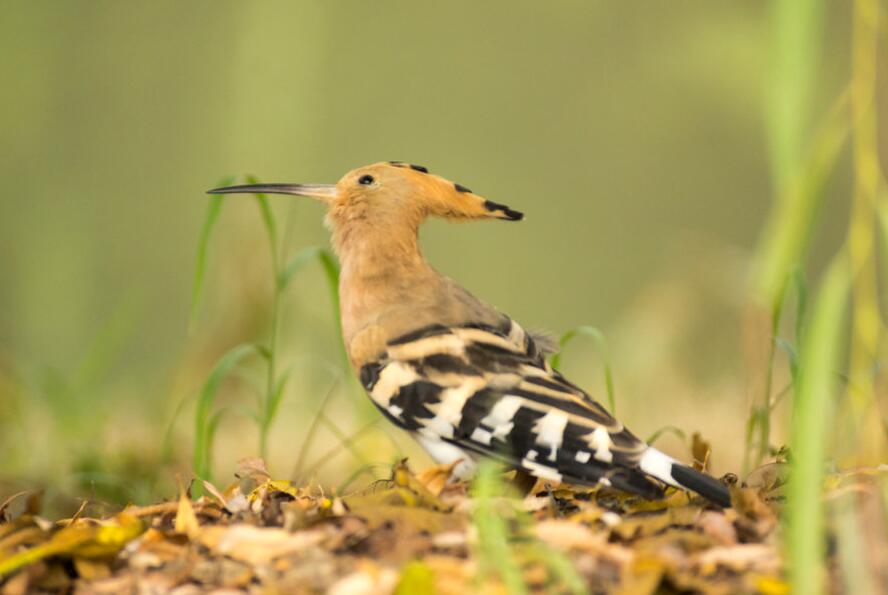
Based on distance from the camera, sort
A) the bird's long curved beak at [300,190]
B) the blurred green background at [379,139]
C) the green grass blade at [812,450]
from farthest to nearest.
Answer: the blurred green background at [379,139], the bird's long curved beak at [300,190], the green grass blade at [812,450]

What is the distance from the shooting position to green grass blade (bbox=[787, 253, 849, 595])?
95cm

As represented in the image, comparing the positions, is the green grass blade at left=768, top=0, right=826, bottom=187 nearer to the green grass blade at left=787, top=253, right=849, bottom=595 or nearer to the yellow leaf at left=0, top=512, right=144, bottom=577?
the green grass blade at left=787, top=253, right=849, bottom=595

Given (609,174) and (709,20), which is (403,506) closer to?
(709,20)

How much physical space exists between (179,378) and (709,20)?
14.5 feet

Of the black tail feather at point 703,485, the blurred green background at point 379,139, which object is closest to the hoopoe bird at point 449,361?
the black tail feather at point 703,485

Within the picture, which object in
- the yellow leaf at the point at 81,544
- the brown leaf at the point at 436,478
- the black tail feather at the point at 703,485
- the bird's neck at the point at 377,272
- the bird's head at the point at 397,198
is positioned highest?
the bird's head at the point at 397,198

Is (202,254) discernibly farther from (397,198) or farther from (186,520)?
(186,520)

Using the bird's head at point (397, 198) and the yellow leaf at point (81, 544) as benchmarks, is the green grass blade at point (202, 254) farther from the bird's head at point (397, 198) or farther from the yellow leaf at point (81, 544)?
the yellow leaf at point (81, 544)

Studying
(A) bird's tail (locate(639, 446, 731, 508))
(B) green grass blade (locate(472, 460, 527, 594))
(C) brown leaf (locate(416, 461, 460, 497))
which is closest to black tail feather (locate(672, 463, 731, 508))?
(A) bird's tail (locate(639, 446, 731, 508))

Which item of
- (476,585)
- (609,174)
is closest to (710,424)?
(476,585)

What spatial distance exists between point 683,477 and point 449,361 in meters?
0.41

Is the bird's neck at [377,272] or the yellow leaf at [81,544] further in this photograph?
the bird's neck at [377,272]

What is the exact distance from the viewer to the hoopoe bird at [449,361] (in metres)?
1.51

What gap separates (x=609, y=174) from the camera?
7648mm
